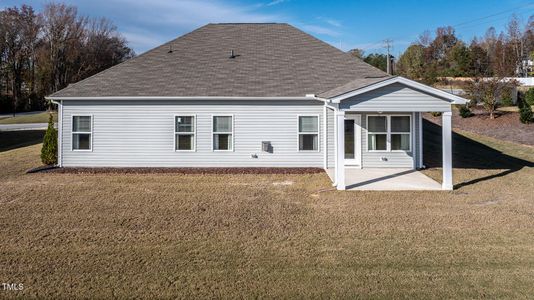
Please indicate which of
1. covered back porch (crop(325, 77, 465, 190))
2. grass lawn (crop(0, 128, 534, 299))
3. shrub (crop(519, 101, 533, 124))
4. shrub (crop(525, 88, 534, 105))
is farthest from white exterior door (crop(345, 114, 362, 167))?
shrub (crop(525, 88, 534, 105))

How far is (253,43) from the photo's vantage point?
17625 millimetres

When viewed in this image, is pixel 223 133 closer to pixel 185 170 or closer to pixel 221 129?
pixel 221 129

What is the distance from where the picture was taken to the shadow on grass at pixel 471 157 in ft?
46.7

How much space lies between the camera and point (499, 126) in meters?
26.1

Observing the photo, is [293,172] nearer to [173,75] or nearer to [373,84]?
[373,84]

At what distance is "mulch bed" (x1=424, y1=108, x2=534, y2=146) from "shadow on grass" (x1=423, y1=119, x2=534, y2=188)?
3255mm

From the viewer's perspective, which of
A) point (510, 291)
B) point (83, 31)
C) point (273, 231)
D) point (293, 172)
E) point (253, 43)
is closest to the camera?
point (510, 291)

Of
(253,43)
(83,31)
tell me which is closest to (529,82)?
(253,43)

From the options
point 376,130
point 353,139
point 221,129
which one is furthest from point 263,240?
point 376,130

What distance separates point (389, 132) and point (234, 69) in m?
6.95

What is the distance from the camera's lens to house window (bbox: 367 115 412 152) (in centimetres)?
1412

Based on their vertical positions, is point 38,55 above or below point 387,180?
above

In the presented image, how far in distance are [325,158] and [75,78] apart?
151 ft

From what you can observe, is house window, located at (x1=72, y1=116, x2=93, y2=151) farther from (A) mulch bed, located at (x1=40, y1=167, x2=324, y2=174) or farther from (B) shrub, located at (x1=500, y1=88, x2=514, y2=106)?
(B) shrub, located at (x1=500, y1=88, x2=514, y2=106)
